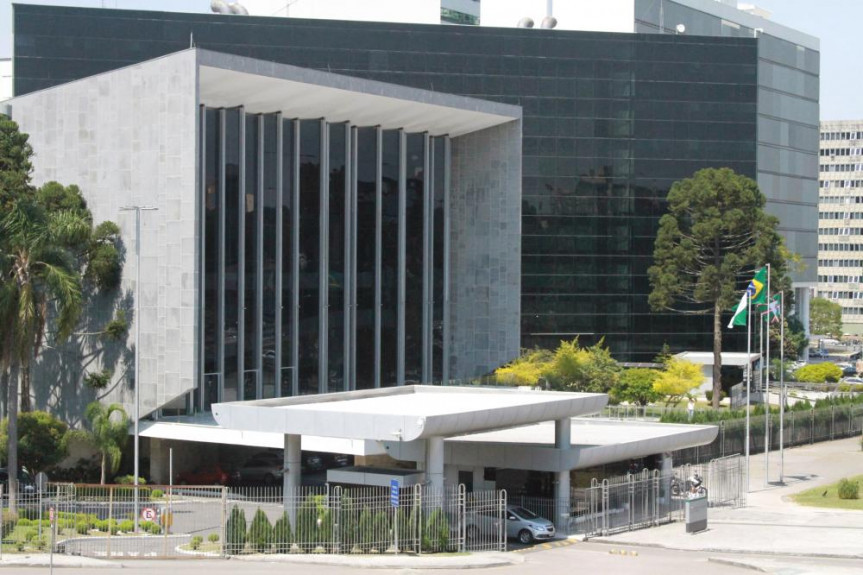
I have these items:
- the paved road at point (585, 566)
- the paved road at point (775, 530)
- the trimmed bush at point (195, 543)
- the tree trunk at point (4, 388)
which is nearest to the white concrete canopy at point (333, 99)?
the tree trunk at point (4, 388)

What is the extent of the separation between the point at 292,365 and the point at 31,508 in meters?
25.2

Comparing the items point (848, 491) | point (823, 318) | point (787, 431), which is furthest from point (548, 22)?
point (823, 318)

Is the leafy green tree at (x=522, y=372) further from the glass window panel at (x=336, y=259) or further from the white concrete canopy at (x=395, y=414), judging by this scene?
the white concrete canopy at (x=395, y=414)

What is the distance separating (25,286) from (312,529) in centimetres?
1494

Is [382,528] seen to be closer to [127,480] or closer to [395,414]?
[395,414]

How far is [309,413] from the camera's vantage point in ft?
134

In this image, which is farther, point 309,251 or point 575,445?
point 309,251

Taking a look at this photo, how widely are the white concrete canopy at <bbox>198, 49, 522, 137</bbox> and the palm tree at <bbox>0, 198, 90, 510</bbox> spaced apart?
Answer: 1394 cm

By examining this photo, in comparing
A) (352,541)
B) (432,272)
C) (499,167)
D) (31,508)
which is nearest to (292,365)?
(432,272)

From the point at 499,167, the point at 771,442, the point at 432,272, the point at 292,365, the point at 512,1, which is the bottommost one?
the point at 771,442

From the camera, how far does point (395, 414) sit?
133 ft

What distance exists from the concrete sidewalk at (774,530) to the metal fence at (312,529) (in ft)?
23.1

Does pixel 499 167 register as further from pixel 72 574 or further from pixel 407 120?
pixel 72 574

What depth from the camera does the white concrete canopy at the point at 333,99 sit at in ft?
202
